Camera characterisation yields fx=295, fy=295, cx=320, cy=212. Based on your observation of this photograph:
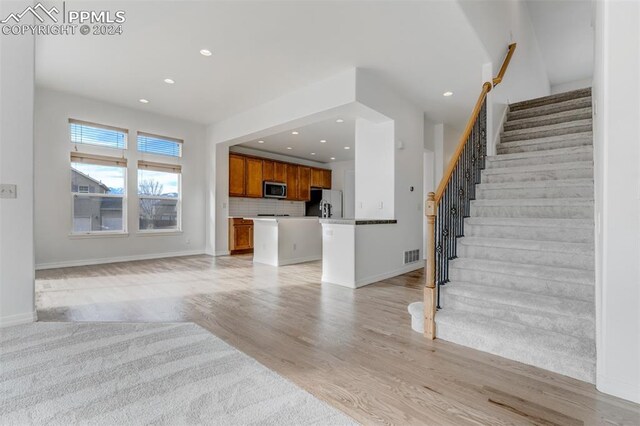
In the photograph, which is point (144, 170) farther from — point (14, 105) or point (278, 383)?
point (278, 383)

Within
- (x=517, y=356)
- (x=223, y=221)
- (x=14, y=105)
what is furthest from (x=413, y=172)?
(x=14, y=105)

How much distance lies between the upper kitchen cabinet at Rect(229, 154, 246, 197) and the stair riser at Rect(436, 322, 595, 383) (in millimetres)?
6141

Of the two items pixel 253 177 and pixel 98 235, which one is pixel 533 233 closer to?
pixel 253 177

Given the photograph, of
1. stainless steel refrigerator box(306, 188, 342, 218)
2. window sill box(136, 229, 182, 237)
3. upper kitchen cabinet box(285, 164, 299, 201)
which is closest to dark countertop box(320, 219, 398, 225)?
window sill box(136, 229, 182, 237)

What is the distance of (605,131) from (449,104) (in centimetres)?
409

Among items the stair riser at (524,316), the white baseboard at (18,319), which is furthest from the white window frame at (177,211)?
the stair riser at (524,316)

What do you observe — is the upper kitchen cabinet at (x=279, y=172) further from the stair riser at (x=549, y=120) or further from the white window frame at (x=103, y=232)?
the stair riser at (x=549, y=120)

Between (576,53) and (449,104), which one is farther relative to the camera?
(576,53)

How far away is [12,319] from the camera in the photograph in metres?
2.55

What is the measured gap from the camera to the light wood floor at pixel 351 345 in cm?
155

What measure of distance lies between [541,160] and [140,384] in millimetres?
4439

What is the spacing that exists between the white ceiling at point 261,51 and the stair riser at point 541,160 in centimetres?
137

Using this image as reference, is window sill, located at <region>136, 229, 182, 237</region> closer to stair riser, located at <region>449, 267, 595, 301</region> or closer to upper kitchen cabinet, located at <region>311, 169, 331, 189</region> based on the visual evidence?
upper kitchen cabinet, located at <region>311, 169, 331, 189</region>

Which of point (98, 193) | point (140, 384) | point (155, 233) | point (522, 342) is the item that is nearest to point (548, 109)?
point (522, 342)
